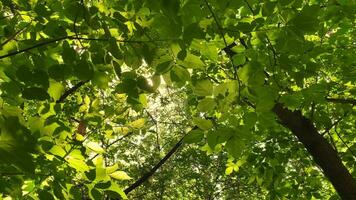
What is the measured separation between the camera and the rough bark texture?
17.1 ft

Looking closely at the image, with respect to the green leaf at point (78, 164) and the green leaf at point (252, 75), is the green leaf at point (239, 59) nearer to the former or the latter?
the green leaf at point (252, 75)

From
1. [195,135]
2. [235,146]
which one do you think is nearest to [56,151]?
[195,135]

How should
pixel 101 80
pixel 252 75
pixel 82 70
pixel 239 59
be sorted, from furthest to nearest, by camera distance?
pixel 239 59 → pixel 101 80 → pixel 252 75 → pixel 82 70

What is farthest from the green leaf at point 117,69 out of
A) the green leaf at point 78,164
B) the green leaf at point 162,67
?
the green leaf at point 78,164

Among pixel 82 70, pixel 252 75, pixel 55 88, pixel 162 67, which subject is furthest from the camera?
pixel 55 88

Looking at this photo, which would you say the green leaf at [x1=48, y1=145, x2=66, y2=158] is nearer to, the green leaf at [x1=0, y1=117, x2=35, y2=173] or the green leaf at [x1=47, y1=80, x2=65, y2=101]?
the green leaf at [x1=47, y1=80, x2=65, y2=101]

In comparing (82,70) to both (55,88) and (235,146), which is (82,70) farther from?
(235,146)

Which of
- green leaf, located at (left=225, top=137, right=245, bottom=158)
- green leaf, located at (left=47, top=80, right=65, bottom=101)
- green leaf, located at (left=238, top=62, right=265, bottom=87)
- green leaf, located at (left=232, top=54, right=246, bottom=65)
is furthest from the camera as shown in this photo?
green leaf, located at (left=232, top=54, right=246, bottom=65)

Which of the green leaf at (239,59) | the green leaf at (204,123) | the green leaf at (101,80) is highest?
the green leaf at (239,59)

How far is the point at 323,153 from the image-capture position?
547cm

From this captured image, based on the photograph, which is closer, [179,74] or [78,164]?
[179,74]

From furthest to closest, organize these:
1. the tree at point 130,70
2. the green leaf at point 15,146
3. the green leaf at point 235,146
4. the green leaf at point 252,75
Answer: the green leaf at point 252,75
the green leaf at point 235,146
the tree at point 130,70
the green leaf at point 15,146

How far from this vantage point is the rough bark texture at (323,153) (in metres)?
5.22

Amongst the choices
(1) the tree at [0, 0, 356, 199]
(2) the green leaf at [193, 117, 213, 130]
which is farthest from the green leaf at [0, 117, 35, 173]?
(2) the green leaf at [193, 117, 213, 130]
